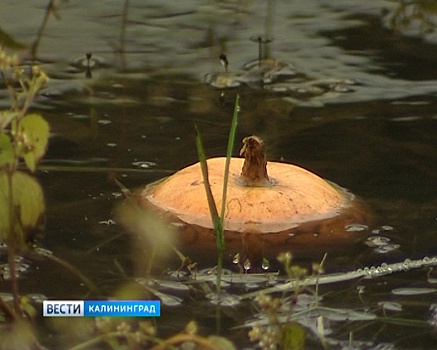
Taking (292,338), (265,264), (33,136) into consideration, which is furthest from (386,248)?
(33,136)

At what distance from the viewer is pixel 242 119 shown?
15.5 ft

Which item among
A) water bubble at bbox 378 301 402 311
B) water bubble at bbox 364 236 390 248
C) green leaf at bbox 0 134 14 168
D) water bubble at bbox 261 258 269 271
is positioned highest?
green leaf at bbox 0 134 14 168

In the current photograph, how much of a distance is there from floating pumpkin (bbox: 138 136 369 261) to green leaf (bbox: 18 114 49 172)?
994 millimetres

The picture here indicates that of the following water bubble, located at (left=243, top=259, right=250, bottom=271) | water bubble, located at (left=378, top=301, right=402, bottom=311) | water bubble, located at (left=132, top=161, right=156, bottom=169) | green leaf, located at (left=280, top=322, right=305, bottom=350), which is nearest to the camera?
green leaf, located at (left=280, top=322, right=305, bottom=350)

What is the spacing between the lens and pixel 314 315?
3.15 metres

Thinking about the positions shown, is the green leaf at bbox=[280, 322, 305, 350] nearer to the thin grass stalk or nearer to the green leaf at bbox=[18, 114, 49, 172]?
the thin grass stalk

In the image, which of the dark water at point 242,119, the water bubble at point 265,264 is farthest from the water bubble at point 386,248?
the water bubble at point 265,264

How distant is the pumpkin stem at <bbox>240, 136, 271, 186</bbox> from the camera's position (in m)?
3.68

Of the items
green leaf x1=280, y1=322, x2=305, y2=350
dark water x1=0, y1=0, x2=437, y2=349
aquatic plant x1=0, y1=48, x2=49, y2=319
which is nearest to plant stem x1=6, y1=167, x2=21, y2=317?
aquatic plant x1=0, y1=48, x2=49, y2=319

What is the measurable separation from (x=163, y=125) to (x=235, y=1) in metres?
1.66

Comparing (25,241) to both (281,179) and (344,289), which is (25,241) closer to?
(344,289)

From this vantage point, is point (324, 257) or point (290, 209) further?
point (290, 209)

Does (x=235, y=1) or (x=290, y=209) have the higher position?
(x=235, y=1)

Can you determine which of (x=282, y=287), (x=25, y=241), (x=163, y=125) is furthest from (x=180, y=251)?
(x=163, y=125)
